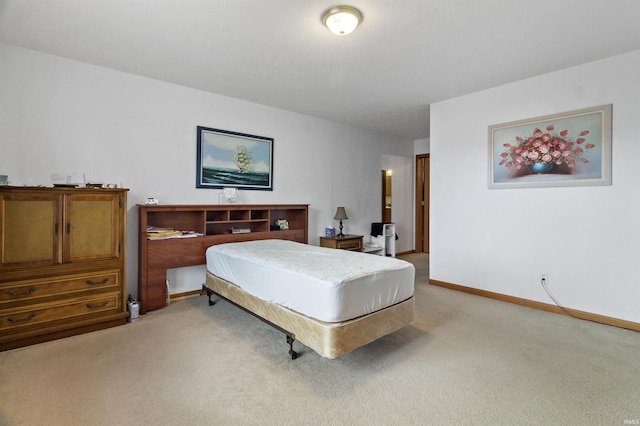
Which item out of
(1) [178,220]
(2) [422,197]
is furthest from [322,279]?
(2) [422,197]

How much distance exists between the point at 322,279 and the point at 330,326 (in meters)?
0.31

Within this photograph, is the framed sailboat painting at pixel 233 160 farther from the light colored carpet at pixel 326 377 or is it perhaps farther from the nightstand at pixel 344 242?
the light colored carpet at pixel 326 377

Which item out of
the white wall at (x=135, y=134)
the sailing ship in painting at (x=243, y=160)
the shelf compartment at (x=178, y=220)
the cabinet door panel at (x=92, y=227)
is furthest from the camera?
the sailing ship in painting at (x=243, y=160)

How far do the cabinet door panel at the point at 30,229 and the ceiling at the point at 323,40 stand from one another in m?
1.44

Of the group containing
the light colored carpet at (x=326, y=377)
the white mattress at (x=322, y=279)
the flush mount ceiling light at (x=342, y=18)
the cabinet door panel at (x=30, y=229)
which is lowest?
the light colored carpet at (x=326, y=377)

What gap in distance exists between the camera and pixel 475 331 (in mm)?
2807

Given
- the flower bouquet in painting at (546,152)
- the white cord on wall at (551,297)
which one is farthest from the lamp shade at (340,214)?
the white cord on wall at (551,297)

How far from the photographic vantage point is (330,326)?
2.00 m

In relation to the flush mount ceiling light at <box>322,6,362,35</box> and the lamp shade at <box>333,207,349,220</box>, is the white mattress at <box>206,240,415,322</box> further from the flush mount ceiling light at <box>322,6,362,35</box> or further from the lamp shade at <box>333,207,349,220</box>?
the lamp shade at <box>333,207,349,220</box>

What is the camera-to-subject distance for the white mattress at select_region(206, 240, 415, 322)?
2.04m

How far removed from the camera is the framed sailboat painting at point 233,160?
393 centimetres

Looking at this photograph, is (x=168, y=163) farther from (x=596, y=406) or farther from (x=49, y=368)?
(x=596, y=406)

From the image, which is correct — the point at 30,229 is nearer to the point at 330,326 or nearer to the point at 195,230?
the point at 195,230

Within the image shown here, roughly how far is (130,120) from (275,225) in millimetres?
2230
